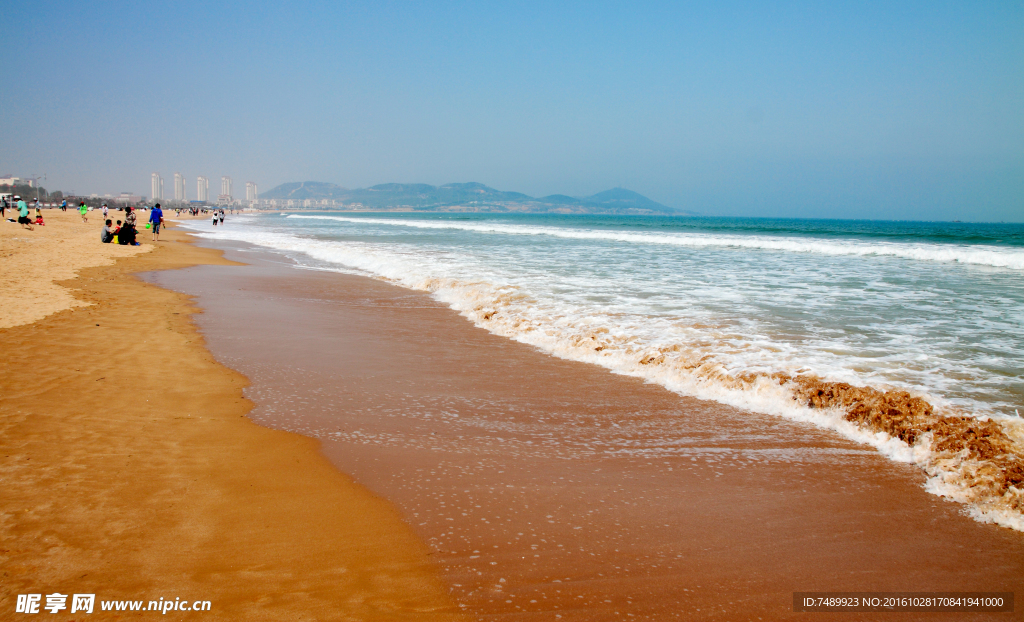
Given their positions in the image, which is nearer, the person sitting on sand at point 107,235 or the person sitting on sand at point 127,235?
the person sitting on sand at point 107,235

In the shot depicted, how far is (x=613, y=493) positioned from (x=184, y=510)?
8.20ft

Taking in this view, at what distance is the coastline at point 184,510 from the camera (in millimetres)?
2467

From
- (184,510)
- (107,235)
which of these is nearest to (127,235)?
(107,235)

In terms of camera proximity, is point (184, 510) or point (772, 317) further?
point (772, 317)

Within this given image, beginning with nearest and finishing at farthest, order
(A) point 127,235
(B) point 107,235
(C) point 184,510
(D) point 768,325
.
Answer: (C) point 184,510 < (D) point 768,325 < (B) point 107,235 < (A) point 127,235

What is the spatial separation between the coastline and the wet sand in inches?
10.5

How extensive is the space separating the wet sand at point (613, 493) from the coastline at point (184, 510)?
0.27m

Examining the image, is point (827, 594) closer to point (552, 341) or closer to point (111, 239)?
point (552, 341)

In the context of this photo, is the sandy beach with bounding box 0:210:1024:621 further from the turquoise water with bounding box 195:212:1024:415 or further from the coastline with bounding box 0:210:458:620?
the turquoise water with bounding box 195:212:1024:415

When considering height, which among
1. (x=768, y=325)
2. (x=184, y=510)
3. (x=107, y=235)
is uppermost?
(x=107, y=235)

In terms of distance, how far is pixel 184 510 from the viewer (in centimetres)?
310

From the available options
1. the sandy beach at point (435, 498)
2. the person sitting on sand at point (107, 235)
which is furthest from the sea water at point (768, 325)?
the person sitting on sand at point (107, 235)

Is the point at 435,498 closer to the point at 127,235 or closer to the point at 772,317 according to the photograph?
the point at 772,317

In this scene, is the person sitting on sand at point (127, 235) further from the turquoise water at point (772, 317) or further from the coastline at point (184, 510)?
the coastline at point (184, 510)
